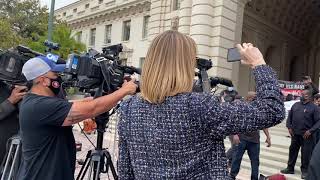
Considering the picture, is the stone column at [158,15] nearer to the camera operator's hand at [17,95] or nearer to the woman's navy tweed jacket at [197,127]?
the camera operator's hand at [17,95]

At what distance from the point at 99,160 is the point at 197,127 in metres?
2.01

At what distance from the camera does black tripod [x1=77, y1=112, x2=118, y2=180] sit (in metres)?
3.99

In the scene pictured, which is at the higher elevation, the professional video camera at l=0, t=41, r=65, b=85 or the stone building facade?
the stone building facade

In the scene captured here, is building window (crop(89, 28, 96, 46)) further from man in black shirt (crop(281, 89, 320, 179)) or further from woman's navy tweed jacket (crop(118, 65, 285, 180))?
woman's navy tweed jacket (crop(118, 65, 285, 180))

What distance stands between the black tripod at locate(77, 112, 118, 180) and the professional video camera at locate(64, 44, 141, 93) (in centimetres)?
47

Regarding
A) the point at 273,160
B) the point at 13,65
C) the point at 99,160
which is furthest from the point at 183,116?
the point at 273,160

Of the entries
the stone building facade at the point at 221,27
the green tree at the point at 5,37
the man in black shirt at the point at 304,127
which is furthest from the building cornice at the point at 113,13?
the man in black shirt at the point at 304,127

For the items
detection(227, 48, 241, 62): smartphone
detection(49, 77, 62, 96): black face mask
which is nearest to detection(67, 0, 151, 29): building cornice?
detection(49, 77, 62, 96): black face mask

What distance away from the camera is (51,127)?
3.41 m

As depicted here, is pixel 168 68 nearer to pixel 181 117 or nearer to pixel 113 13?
pixel 181 117

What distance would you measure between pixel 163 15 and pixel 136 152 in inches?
892

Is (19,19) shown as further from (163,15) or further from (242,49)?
(242,49)

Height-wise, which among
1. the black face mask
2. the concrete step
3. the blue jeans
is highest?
the black face mask

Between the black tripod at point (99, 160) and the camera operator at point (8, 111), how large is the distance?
1.26 m
